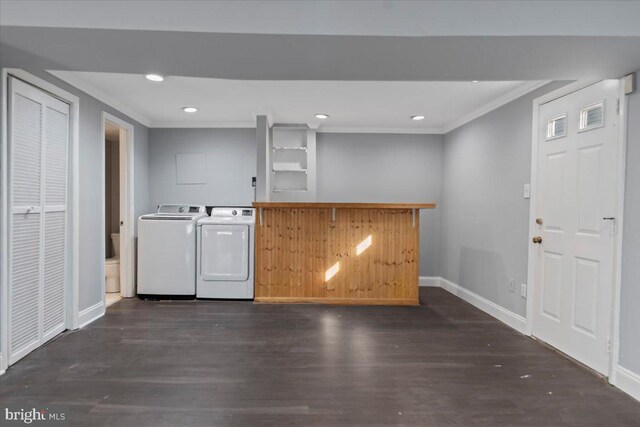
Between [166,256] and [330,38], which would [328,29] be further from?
[166,256]

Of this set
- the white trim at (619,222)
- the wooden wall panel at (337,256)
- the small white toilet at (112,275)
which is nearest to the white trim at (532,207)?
the white trim at (619,222)

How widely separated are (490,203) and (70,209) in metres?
3.98

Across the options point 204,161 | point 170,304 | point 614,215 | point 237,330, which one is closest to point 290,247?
point 237,330

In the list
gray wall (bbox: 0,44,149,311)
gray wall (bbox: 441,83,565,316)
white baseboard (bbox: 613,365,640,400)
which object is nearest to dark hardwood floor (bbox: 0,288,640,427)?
white baseboard (bbox: 613,365,640,400)

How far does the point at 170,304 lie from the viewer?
376 centimetres

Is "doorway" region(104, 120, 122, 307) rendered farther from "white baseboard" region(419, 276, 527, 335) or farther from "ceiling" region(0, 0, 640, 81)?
"white baseboard" region(419, 276, 527, 335)

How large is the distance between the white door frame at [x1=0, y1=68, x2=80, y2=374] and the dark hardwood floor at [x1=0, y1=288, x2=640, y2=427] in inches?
9.1

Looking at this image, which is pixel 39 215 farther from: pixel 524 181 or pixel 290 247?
pixel 524 181

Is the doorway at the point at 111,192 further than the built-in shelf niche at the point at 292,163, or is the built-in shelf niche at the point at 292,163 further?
the doorway at the point at 111,192

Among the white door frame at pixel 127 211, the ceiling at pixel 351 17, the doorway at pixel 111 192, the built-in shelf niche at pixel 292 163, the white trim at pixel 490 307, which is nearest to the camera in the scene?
the ceiling at pixel 351 17

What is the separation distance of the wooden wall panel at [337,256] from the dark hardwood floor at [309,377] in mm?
630

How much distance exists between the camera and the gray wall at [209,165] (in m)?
4.54

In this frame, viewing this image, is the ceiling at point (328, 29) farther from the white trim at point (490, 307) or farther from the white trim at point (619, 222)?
the white trim at point (490, 307)

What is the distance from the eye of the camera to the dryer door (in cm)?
386
